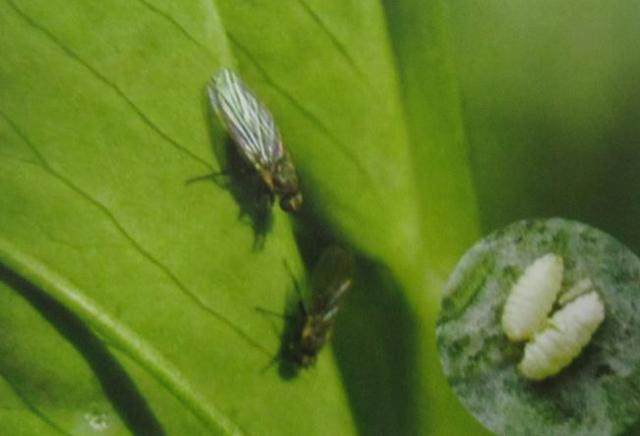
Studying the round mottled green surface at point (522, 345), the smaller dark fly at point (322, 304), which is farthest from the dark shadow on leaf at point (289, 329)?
the round mottled green surface at point (522, 345)

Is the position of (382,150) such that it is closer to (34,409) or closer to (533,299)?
(533,299)

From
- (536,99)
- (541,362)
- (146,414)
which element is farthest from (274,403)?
(536,99)

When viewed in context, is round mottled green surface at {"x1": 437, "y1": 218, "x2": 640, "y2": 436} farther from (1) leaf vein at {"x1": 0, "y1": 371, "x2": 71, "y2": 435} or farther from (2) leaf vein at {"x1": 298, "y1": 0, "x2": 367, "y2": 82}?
(1) leaf vein at {"x1": 0, "y1": 371, "x2": 71, "y2": 435}

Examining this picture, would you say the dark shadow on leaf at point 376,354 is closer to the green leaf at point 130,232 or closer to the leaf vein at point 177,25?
the green leaf at point 130,232

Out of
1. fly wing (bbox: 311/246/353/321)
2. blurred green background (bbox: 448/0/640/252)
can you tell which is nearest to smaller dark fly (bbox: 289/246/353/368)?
fly wing (bbox: 311/246/353/321)

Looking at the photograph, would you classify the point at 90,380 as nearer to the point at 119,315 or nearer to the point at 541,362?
the point at 119,315

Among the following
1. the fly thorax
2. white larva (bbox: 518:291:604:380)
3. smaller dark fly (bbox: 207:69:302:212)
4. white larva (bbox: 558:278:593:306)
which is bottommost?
white larva (bbox: 518:291:604:380)
